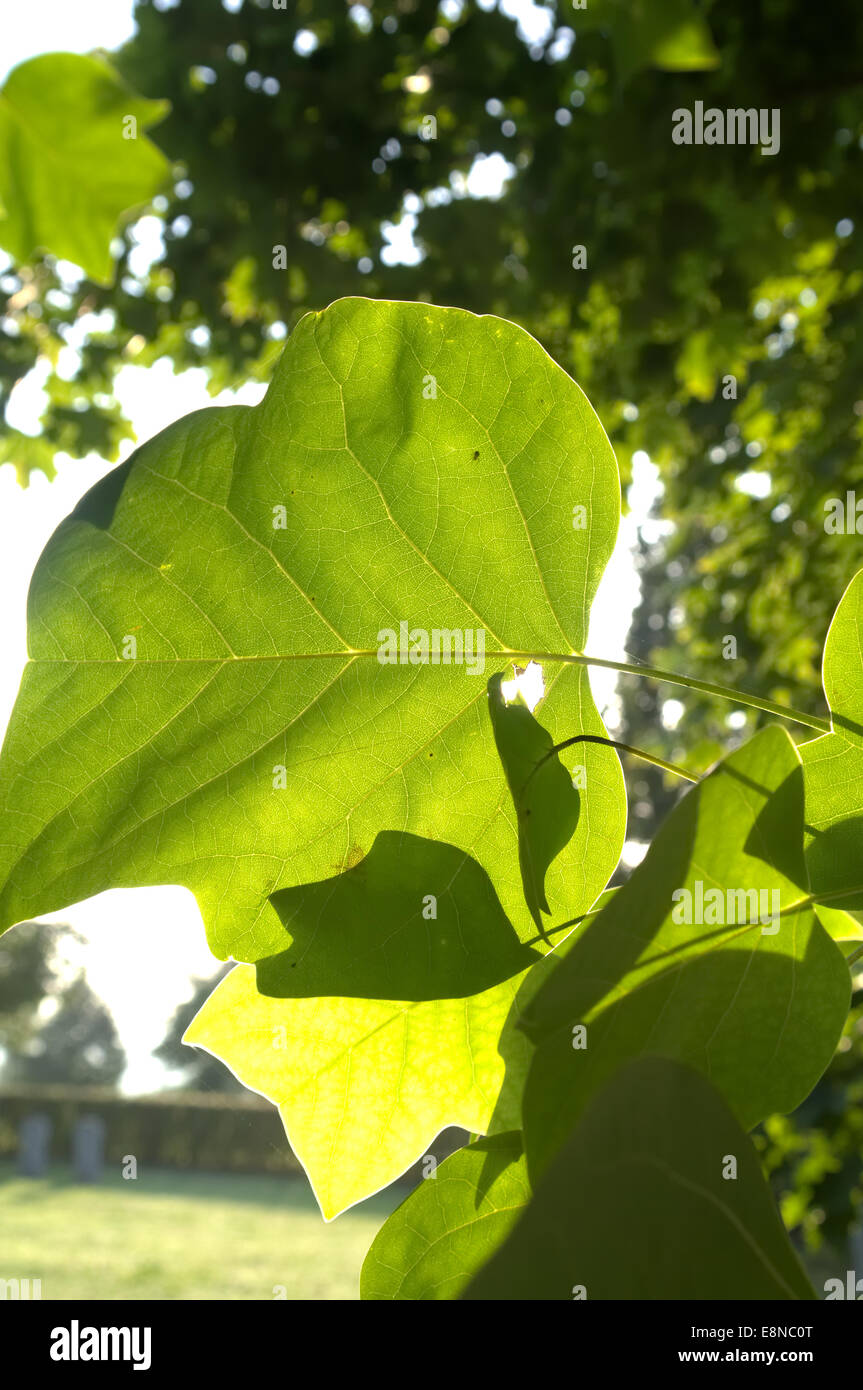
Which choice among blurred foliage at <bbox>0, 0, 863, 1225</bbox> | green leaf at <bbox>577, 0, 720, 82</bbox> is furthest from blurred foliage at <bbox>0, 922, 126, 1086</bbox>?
green leaf at <bbox>577, 0, 720, 82</bbox>

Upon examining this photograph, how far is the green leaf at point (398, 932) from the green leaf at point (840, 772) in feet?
0.26

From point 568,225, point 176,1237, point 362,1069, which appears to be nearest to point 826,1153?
point 568,225

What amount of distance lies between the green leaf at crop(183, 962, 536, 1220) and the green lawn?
419cm

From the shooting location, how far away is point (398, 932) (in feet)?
0.86

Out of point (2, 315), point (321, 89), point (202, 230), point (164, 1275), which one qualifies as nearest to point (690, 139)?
point (321, 89)

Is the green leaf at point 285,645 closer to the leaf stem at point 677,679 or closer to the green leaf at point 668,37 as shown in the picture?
the leaf stem at point 677,679

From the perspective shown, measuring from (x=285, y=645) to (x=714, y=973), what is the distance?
0.14 m

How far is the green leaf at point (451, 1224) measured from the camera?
0.28 m

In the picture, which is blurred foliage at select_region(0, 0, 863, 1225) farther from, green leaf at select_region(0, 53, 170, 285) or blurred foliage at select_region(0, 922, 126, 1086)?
blurred foliage at select_region(0, 922, 126, 1086)

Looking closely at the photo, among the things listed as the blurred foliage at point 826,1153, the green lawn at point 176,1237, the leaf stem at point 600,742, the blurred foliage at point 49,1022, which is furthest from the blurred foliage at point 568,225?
the blurred foliage at point 49,1022

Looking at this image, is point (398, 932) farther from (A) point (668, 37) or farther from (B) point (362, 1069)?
(A) point (668, 37)

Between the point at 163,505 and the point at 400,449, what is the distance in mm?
66

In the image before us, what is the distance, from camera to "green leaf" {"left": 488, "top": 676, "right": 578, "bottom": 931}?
26 centimetres
